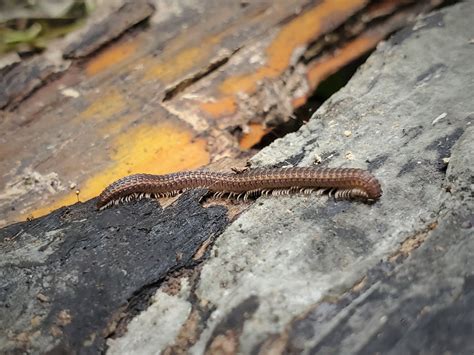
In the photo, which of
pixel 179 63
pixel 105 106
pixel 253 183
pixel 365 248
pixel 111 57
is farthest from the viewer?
pixel 111 57

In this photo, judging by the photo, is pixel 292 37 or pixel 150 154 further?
pixel 292 37

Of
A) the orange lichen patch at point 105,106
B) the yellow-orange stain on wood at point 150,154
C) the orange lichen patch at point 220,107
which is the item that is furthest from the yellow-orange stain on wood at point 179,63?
the yellow-orange stain on wood at point 150,154

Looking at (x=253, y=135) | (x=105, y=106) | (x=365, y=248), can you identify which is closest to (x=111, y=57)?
(x=105, y=106)

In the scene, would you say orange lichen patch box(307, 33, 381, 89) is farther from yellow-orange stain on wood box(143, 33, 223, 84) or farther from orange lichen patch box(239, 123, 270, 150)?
yellow-orange stain on wood box(143, 33, 223, 84)

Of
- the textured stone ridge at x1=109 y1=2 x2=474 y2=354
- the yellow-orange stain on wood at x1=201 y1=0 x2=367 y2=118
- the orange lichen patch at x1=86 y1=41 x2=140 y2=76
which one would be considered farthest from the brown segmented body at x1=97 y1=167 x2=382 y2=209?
the orange lichen patch at x1=86 y1=41 x2=140 y2=76

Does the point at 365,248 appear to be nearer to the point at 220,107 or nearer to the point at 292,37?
the point at 220,107

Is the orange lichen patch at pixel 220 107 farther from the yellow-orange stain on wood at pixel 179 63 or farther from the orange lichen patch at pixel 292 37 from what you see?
the yellow-orange stain on wood at pixel 179 63
